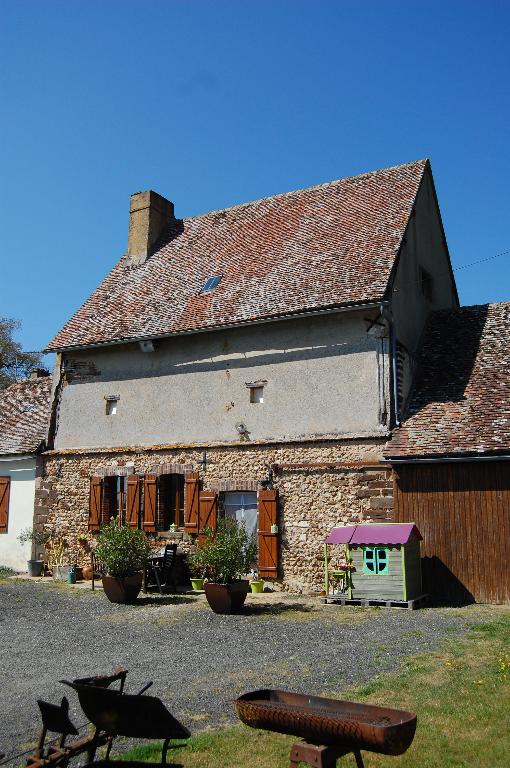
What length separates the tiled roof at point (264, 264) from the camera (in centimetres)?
1499

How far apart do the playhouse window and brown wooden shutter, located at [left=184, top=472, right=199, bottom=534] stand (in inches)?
176

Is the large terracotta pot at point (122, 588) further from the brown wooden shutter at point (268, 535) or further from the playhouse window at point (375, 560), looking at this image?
the playhouse window at point (375, 560)

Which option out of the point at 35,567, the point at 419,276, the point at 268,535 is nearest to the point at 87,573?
the point at 35,567

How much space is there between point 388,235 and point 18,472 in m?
11.2

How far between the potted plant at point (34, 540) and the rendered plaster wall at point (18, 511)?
0.13 metres

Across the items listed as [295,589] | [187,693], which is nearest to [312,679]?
[187,693]

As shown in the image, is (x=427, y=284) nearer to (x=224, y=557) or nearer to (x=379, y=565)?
(x=379, y=565)

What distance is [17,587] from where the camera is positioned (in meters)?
15.0

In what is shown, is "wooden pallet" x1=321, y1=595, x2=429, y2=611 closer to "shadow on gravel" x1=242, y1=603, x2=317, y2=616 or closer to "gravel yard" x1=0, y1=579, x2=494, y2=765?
"gravel yard" x1=0, y1=579, x2=494, y2=765

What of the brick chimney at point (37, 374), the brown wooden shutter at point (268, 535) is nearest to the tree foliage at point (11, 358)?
the brick chimney at point (37, 374)

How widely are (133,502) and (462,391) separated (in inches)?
310

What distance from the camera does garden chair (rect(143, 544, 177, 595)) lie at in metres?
14.3

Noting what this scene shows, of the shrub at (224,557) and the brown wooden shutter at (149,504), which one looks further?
the brown wooden shutter at (149,504)

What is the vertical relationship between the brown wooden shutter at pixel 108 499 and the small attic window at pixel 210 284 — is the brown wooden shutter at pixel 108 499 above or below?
below
